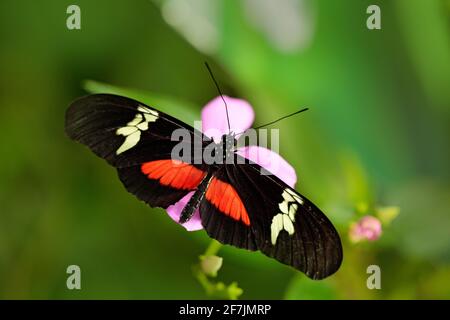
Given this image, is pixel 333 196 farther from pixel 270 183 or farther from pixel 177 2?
pixel 177 2

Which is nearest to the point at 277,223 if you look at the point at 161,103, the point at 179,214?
the point at 179,214

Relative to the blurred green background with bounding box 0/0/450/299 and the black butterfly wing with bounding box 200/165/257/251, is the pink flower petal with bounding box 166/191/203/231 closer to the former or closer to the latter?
the black butterfly wing with bounding box 200/165/257/251

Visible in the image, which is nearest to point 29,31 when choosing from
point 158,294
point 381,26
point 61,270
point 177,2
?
point 177,2

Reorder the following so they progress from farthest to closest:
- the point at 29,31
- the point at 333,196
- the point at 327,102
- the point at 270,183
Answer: the point at 29,31, the point at 327,102, the point at 333,196, the point at 270,183

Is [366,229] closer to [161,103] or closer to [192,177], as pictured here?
[192,177]

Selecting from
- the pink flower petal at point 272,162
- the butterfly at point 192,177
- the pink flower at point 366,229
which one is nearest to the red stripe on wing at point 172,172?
the butterfly at point 192,177

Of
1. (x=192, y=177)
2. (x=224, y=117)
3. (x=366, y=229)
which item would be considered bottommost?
(x=366, y=229)
